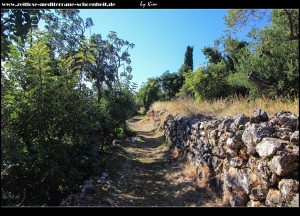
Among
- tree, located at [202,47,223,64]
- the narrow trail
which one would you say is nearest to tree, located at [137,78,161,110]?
tree, located at [202,47,223,64]

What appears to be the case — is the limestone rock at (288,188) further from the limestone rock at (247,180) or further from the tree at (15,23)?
the tree at (15,23)

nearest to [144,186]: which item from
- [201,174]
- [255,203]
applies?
[201,174]

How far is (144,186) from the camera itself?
693 centimetres

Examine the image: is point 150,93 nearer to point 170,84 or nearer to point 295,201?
point 170,84

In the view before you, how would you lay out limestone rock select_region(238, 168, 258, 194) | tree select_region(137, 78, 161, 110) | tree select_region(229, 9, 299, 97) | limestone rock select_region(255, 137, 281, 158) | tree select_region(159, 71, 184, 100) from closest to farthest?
1. limestone rock select_region(255, 137, 281, 158)
2. limestone rock select_region(238, 168, 258, 194)
3. tree select_region(229, 9, 299, 97)
4. tree select_region(159, 71, 184, 100)
5. tree select_region(137, 78, 161, 110)

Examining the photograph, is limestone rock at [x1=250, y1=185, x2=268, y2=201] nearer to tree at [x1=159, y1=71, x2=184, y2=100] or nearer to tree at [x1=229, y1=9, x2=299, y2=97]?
tree at [x1=229, y1=9, x2=299, y2=97]

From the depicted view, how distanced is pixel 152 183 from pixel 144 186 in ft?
1.12

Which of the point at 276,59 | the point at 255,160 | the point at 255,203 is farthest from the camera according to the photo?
the point at 276,59

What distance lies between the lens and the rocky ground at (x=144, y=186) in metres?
5.63

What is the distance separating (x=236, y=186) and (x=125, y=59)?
750 inches

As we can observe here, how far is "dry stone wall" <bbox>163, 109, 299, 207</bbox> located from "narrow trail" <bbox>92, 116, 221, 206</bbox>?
21.2 inches

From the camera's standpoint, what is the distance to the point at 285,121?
455cm

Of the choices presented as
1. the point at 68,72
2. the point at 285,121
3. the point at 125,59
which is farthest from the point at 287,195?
the point at 125,59

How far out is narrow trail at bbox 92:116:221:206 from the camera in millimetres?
5750
